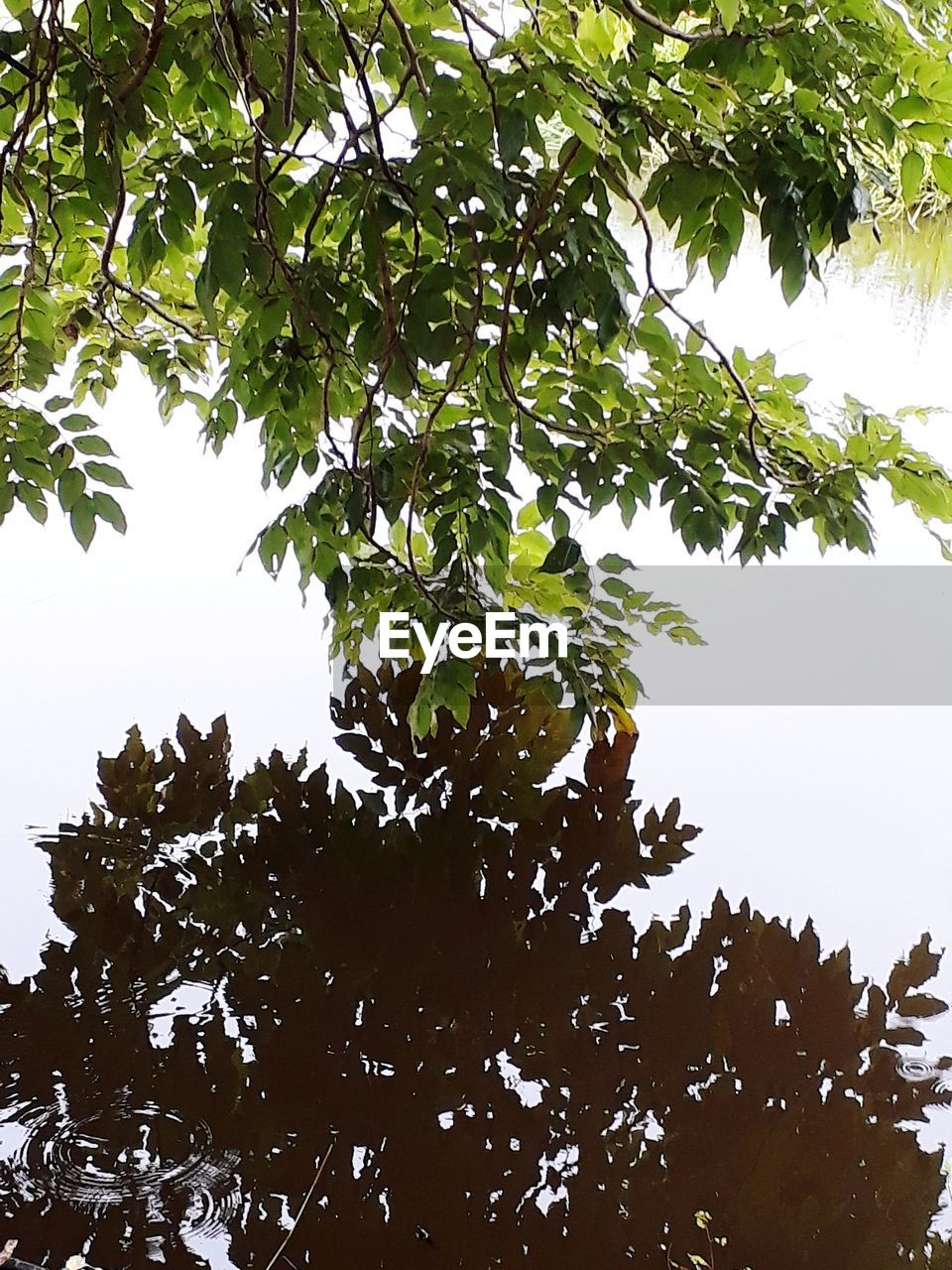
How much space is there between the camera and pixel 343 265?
2.86 feet

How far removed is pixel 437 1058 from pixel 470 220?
2.47 ft

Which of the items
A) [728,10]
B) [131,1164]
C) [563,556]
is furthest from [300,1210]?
[728,10]

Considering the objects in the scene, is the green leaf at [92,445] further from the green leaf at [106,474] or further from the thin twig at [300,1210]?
the thin twig at [300,1210]

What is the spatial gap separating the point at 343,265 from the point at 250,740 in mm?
1263

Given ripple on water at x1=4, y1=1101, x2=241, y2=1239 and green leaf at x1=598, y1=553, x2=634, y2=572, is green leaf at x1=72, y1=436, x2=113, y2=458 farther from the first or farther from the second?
ripple on water at x1=4, y1=1101, x2=241, y2=1239

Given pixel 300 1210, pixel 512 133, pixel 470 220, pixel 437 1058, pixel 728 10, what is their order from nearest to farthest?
pixel 728 10, pixel 512 133, pixel 470 220, pixel 300 1210, pixel 437 1058

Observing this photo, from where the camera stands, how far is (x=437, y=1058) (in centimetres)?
114

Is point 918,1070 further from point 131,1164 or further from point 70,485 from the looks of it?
point 70,485

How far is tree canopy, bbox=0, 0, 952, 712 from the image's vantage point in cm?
72

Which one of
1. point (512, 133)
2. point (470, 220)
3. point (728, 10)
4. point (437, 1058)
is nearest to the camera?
point (728, 10)

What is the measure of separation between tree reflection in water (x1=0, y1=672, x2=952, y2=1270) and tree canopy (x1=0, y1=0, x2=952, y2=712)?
36 cm

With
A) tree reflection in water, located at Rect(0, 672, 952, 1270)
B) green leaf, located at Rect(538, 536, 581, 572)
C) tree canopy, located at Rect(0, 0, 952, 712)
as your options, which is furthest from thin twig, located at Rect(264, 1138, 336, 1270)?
green leaf, located at Rect(538, 536, 581, 572)

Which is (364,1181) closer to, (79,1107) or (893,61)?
(79,1107)

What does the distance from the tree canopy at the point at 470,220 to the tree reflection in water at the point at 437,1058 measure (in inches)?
14.2
